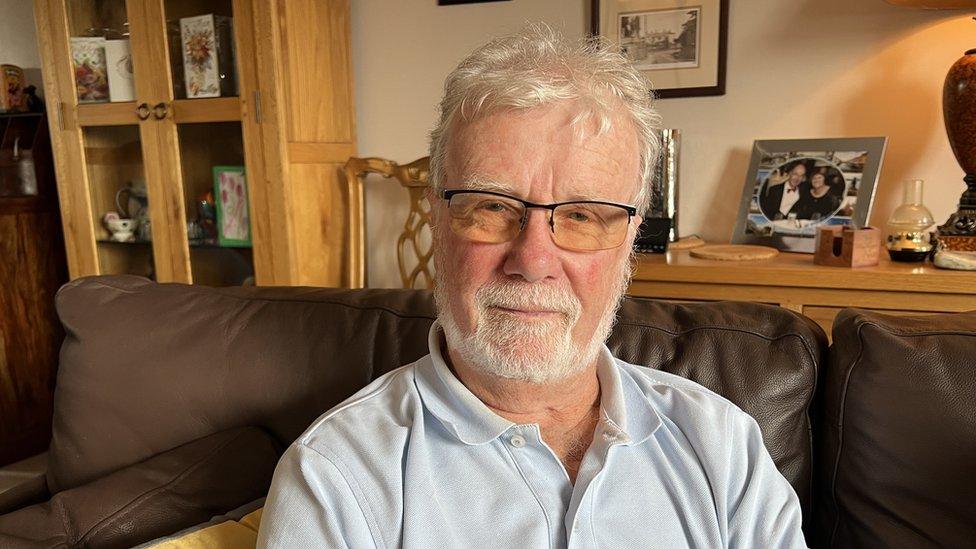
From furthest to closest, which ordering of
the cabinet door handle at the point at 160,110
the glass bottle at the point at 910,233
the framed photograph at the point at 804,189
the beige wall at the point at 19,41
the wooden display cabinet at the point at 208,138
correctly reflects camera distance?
1. the beige wall at the point at 19,41
2. the cabinet door handle at the point at 160,110
3. the wooden display cabinet at the point at 208,138
4. the framed photograph at the point at 804,189
5. the glass bottle at the point at 910,233

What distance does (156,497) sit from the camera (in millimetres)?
1068

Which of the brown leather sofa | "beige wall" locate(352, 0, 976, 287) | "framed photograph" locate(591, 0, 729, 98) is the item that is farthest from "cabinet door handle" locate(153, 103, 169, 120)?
"framed photograph" locate(591, 0, 729, 98)

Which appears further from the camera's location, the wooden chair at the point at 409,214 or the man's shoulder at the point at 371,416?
the wooden chair at the point at 409,214

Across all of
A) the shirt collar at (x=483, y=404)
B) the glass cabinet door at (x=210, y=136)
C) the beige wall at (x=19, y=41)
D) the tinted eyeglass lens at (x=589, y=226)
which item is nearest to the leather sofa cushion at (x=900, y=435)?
the shirt collar at (x=483, y=404)

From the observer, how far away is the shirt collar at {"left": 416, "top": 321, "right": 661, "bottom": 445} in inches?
36.9

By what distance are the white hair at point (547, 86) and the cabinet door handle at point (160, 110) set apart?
1.74m

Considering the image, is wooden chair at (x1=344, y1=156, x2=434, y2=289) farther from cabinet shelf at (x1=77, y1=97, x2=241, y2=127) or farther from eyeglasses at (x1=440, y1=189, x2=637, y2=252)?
eyeglasses at (x1=440, y1=189, x2=637, y2=252)

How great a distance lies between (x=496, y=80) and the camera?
97cm

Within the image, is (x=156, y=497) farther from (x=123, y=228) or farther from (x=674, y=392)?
(x=123, y=228)

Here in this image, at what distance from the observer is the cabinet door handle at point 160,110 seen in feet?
7.98

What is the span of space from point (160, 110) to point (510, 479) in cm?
210

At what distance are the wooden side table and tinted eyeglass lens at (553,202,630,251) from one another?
2.96 ft

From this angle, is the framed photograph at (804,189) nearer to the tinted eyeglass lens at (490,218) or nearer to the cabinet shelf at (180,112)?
the tinted eyeglass lens at (490,218)

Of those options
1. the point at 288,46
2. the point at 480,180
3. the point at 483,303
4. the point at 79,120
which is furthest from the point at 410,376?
the point at 79,120
